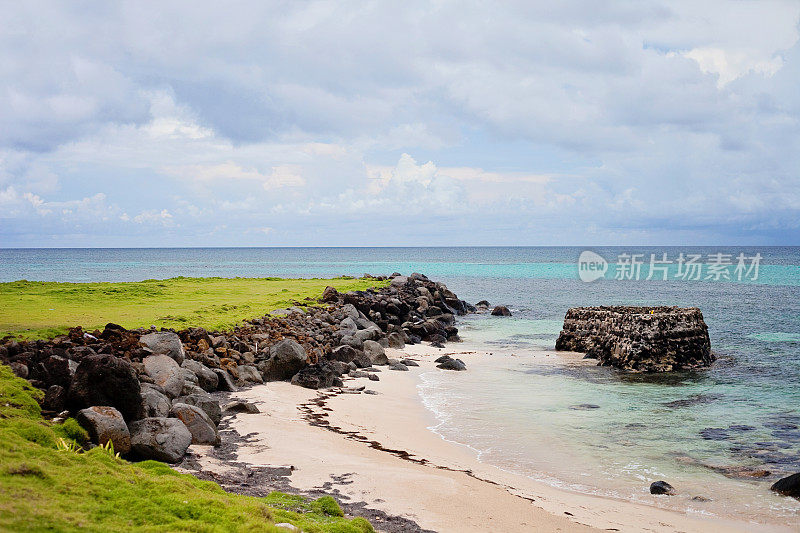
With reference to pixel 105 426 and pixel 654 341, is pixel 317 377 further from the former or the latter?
pixel 654 341

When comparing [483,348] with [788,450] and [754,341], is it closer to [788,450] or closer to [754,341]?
[754,341]

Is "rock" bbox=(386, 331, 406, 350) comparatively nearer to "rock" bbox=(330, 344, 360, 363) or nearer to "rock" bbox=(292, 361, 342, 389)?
"rock" bbox=(330, 344, 360, 363)

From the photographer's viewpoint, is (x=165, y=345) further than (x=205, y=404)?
Yes

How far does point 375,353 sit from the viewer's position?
21.8 m

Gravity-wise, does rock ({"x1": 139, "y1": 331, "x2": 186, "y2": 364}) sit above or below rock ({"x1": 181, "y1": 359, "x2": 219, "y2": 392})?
above

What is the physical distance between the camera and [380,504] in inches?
321

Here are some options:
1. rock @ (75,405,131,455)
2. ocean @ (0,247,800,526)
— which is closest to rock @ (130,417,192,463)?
rock @ (75,405,131,455)

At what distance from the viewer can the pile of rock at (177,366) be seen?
8.65 meters

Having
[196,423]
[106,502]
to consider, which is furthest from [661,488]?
[106,502]

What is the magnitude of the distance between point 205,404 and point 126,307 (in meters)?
13.6

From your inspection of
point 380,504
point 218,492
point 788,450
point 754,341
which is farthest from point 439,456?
point 754,341

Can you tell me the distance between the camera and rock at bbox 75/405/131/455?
810 cm

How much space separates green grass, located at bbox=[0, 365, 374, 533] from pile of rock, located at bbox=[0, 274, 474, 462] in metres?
1.74

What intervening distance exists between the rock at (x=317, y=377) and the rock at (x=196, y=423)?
6014 mm
